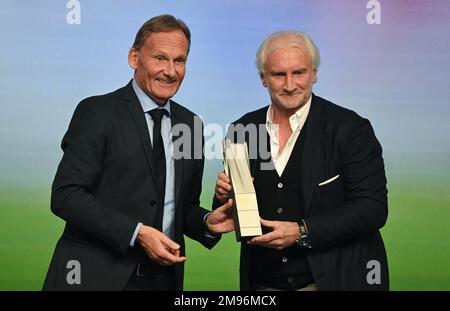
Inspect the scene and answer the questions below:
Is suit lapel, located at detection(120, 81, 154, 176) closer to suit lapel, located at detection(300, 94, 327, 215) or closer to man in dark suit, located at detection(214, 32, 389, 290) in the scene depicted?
man in dark suit, located at detection(214, 32, 389, 290)

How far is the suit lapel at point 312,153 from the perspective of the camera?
96.0 inches

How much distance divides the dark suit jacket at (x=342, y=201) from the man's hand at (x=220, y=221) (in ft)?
0.35

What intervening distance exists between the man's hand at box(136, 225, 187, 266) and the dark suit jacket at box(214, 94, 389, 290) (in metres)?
0.29

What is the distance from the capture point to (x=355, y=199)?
2.45 metres

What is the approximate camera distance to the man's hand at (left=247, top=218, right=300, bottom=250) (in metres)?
2.36

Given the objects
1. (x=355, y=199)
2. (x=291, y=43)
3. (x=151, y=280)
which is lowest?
(x=151, y=280)

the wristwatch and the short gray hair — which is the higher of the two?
the short gray hair

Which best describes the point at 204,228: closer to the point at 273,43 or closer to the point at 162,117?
the point at 162,117

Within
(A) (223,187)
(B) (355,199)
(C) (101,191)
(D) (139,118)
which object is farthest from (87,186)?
(B) (355,199)

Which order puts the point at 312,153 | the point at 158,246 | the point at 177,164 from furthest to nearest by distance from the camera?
the point at 177,164 → the point at 312,153 → the point at 158,246

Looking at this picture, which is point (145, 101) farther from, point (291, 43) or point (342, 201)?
point (342, 201)

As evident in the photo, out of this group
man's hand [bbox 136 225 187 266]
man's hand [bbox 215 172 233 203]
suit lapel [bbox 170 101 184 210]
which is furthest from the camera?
suit lapel [bbox 170 101 184 210]

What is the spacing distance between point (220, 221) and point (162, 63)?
0.56 m

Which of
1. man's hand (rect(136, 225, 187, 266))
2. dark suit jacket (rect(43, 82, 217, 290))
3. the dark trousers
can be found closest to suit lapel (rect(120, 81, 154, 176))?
dark suit jacket (rect(43, 82, 217, 290))
